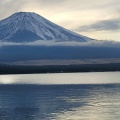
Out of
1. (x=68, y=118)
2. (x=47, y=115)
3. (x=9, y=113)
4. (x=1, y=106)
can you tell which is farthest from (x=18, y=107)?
(x=68, y=118)

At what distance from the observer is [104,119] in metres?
58.8

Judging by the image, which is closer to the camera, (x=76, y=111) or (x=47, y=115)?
(x=47, y=115)

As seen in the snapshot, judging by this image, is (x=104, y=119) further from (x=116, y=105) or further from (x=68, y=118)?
(x=116, y=105)

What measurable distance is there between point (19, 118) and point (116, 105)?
2327 cm

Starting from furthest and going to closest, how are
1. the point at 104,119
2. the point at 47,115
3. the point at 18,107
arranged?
the point at 18,107
the point at 47,115
the point at 104,119

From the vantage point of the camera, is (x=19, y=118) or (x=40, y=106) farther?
(x=40, y=106)

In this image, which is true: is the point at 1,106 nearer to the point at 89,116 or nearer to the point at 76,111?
the point at 76,111

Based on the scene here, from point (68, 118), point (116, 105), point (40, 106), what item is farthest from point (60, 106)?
point (68, 118)

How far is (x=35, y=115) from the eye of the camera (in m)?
64.0

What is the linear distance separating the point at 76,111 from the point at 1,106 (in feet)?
58.4

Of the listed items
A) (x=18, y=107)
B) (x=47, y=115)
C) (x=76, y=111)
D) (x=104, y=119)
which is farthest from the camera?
(x=18, y=107)

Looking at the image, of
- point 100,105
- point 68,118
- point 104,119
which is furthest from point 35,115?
point 100,105

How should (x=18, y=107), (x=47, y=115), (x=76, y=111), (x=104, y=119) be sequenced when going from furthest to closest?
(x=18, y=107)
(x=76, y=111)
(x=47, y=115)
(x=104, y=119)

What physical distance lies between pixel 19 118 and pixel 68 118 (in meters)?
7.83
